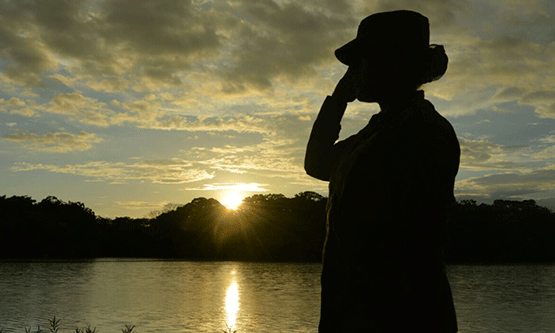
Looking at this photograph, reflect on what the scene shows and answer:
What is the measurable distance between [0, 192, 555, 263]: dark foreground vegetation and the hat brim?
75.9 m

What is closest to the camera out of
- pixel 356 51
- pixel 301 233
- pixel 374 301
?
pixel 374 301

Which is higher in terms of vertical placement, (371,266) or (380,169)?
(380,169)

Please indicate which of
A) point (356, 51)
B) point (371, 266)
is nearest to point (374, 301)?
point (371, 266)

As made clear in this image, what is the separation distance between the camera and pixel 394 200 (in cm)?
229

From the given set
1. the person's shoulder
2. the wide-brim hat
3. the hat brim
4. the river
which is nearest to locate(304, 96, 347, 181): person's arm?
the hat brim

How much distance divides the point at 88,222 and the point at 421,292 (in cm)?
8717

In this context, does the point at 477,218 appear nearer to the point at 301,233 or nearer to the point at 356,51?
the point at 301,233

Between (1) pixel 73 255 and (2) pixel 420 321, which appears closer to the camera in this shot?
(2) pixel 420 321

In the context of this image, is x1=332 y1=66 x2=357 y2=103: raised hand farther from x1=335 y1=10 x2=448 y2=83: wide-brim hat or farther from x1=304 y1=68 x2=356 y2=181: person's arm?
x1=335 y1=10 x2=448 y2=83: wide-brim hat

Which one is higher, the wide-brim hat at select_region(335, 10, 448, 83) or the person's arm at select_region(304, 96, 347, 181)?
the wide-brim hat at select_region(335, 10, 448, 83)

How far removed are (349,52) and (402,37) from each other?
262mm

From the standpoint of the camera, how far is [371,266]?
7.64ft

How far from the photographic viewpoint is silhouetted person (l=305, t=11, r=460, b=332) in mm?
2299

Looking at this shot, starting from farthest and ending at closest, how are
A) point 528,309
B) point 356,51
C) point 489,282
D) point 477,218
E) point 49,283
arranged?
point 477,218 → point 489,282 → point 49,283 → point 528,309 → point 356,51
